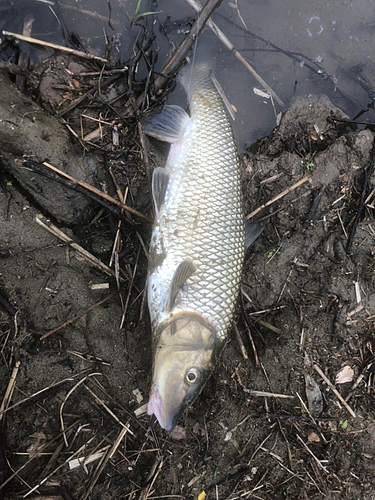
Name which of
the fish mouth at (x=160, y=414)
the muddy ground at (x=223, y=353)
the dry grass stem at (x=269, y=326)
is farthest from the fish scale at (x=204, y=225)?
the dry grass stem at (x=269, y=326)

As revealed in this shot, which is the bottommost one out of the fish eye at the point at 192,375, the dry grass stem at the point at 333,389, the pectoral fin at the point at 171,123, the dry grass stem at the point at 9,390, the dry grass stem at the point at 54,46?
the dry grass stem at the point at 9,390

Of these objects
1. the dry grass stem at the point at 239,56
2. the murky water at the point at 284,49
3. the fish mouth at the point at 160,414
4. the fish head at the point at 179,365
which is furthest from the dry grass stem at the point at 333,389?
the dry grass stem at the point at 239,56

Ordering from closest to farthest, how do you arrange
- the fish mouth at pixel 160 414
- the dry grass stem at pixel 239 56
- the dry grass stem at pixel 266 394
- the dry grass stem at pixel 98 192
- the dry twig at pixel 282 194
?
the fish mouth at pixel 160 414, the dry grass stem at pixel 98 192, the dry grass stem at pixel 266 394, the dry twig at pixel 282 194, the dry grass stem at pixel 239 56

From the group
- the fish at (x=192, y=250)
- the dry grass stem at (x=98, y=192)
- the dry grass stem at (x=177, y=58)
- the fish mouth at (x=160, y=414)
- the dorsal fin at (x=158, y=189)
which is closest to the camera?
the fish mouth at (x=160, y=414)

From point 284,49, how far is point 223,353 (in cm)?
413

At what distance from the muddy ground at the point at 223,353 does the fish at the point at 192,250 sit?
0.43 metres

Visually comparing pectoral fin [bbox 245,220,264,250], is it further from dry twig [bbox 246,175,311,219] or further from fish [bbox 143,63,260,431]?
dry twig [bbox 246,175,311,219]

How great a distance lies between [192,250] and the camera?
2.63 meters

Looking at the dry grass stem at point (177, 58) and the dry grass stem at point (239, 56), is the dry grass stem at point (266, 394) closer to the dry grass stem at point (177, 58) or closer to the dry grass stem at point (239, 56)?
the dry grass stem at point (177, 58)

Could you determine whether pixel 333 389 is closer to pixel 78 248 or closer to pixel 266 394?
pixel 266 394

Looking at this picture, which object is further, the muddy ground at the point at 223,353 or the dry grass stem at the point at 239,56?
the dry grass stem at the point at 239,56

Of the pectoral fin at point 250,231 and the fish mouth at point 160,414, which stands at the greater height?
the pectoral fin at point 250,231

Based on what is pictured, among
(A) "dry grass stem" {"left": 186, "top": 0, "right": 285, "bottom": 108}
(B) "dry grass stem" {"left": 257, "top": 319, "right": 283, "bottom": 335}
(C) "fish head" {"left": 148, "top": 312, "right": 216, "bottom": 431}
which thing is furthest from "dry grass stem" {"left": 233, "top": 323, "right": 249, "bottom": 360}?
(A) "dry grass stem" {"left": 186, "top": 0, "right": 285, "bottom": 108}

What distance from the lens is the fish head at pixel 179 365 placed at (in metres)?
2.29
